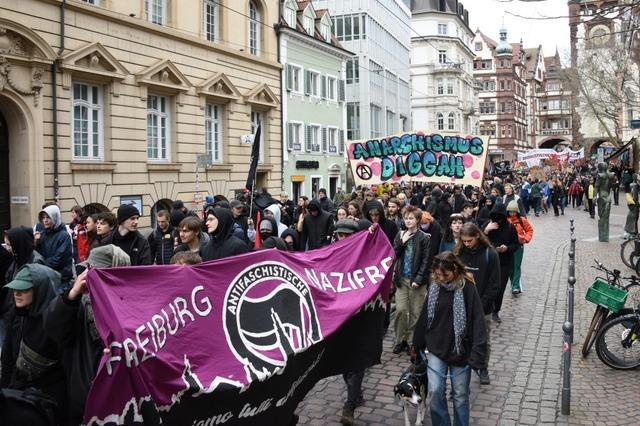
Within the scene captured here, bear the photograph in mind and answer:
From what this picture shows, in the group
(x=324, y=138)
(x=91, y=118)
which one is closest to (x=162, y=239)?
(x=91, y=118)

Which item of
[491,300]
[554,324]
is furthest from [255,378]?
[554,324]

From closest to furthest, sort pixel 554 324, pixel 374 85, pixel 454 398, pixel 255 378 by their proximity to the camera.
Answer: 1. pixel 255 378
2. pixel 454 398
3. pixel 554 324
4. pixel 374 85

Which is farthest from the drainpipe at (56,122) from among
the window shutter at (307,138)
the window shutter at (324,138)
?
the window shutter at (324,138)

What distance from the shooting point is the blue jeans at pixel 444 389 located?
17.3 feet

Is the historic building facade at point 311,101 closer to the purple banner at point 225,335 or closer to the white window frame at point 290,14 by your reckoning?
the white window frame at point 290,14

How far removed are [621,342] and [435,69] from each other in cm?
7082

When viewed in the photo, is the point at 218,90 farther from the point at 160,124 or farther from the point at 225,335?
the point at 225,335

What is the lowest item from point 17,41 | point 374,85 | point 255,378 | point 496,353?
point 496,353

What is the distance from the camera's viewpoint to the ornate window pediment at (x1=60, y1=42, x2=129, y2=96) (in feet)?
61.2

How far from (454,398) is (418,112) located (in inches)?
2872

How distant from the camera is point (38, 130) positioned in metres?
18.0

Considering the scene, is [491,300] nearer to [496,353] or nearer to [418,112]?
[496,353]

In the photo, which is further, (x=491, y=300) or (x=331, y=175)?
(x=331, y=175)

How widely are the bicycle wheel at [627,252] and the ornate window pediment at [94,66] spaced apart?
1588 centimetres
